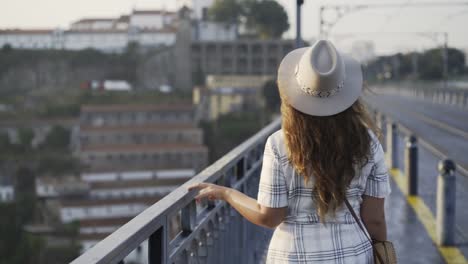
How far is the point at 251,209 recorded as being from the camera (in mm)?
2211

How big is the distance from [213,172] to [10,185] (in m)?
95.2

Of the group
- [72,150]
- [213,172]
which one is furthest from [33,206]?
[213,172]

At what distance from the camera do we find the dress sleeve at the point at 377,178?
2.20m

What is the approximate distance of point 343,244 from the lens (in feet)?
6.91

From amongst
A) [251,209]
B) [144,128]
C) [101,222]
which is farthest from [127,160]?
[251,209]

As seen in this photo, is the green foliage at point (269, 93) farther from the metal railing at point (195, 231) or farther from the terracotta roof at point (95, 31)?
the metal railing at point (195, 231)

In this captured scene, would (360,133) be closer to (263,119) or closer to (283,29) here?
(263,119)

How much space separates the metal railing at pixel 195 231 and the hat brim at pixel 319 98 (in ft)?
1.86

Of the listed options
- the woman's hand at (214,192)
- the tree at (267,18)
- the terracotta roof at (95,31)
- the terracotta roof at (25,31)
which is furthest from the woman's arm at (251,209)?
the terracotta roof at (25,31)

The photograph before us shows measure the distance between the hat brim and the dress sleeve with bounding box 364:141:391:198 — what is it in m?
0.21

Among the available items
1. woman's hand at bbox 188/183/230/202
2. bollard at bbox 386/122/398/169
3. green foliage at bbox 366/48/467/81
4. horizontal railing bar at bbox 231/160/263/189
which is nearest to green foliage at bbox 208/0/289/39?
green foliage at bbox 366/48/467/81

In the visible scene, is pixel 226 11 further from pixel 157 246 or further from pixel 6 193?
pixel 157 246

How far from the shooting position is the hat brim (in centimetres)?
205

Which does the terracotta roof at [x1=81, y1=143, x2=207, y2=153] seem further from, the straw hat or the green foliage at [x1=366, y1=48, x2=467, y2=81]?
the straw hat
